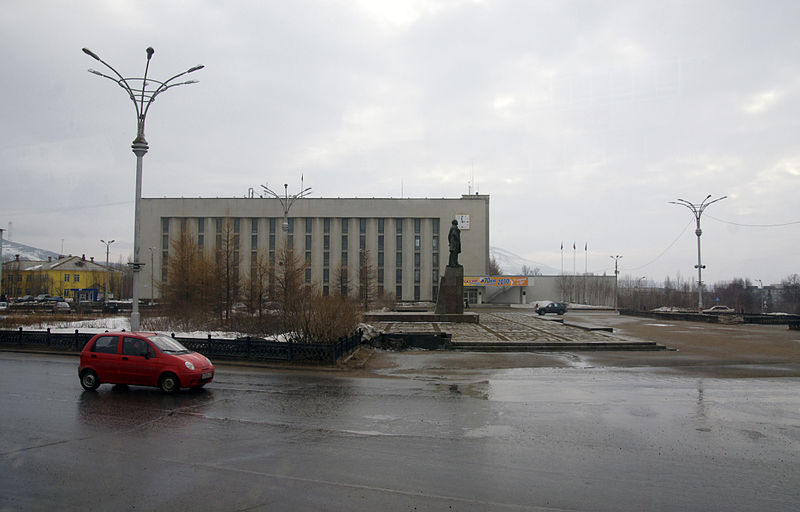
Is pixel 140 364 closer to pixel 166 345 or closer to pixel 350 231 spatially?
pixel 166 345

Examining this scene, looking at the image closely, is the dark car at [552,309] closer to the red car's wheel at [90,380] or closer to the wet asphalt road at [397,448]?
the wet asphalt road at [397,448]

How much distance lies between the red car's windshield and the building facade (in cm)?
7632

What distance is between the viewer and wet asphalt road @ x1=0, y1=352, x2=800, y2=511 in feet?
20.2

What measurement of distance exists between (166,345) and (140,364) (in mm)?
673

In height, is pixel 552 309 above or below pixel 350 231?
below

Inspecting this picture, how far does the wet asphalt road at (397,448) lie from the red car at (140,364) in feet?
1.11

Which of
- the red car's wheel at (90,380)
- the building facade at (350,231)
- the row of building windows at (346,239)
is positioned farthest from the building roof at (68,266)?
the red car's wheel at (90,380)

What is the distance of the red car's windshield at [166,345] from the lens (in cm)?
1264

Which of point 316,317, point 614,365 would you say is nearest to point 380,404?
point 316,317

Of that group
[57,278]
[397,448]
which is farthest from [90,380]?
[57,278]

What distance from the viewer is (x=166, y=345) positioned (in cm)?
1284

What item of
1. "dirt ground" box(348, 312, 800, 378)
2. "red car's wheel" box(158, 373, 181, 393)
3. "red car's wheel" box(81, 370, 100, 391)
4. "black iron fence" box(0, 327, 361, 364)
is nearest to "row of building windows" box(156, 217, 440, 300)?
"dirt ground" box(348, 312, 800, 378)

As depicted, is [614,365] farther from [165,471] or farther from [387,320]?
[387,320]

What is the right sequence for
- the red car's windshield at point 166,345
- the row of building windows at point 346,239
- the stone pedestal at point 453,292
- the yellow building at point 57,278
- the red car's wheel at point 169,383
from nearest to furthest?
the red car's wheel at point 169,383, the red car's windshield at point 166,345, the stone pedestal at point 453,292, the row of building windows at point 346,239, the yellow building at point 57,278
